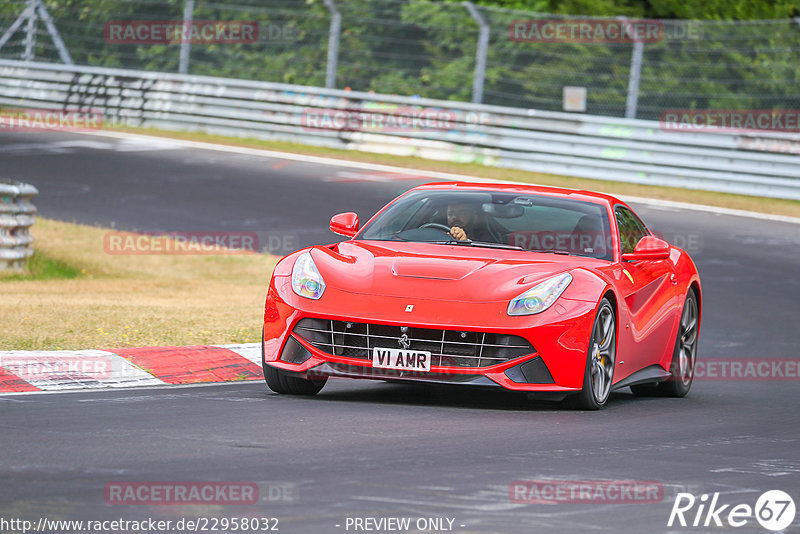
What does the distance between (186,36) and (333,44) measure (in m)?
3.27

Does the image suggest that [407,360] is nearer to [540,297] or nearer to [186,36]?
[540,297]

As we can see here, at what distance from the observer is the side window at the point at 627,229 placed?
9.52 metres

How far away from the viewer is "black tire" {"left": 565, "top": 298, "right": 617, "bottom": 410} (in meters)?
8.23

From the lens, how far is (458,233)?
9.22m

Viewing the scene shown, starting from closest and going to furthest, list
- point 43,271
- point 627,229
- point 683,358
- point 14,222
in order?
1. point 627,229
2. point 683,358
3. point 14,222
4. point 43,271

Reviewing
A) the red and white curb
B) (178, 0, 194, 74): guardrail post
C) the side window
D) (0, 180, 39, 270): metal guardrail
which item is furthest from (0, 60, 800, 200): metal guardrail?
the red and white curb

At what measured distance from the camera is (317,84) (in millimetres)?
27641

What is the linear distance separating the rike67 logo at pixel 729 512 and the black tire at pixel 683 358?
4014 millimetres

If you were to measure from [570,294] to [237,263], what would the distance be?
8.79 meters

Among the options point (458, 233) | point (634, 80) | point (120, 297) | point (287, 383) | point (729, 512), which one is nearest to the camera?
point (729, 512)

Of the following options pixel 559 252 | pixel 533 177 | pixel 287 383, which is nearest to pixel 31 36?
pixel 533 177

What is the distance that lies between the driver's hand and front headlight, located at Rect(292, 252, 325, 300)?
3.53 ft

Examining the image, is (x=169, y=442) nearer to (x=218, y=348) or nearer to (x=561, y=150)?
(x=218, y=348)

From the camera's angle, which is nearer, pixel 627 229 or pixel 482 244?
pixel 482 244
